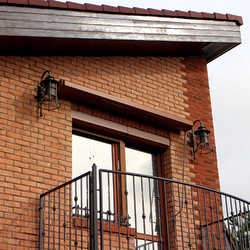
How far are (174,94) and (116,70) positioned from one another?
1.23 metres

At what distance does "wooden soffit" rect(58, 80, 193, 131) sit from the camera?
6570mm

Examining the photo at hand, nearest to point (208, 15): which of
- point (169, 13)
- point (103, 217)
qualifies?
point (169, 13)

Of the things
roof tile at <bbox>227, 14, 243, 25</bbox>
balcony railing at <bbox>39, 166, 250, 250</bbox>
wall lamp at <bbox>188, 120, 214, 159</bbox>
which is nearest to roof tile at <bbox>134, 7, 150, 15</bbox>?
roof tile at <bbox>227, 14, 243, 25</bbox>

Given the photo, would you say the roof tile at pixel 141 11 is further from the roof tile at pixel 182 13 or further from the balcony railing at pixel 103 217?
the balcony railing at pixel 103 217

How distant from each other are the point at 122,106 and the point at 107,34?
113 cm

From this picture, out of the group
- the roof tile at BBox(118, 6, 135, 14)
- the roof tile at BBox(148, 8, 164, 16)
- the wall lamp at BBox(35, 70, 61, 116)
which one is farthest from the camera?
the roof tile at BBox(148, 8, 164, 16)

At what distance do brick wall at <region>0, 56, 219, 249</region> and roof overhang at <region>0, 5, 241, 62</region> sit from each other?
0.17m

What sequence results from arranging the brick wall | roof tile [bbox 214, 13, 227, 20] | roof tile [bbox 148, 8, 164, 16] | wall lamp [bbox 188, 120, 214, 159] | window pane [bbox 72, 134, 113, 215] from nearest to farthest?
1. the brick wall
2. window pane [bbox 72, 134, 113, 215]
3. roof tile [bbox 148, 8, 164, 16]
4. wall lamp [bbox 188, 120, 214, 159]
5. roof tile [bbox 214, 13, 227, 20]

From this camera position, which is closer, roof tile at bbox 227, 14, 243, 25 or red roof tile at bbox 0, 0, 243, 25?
red roof tile at bbox 0, 0, 243, 25

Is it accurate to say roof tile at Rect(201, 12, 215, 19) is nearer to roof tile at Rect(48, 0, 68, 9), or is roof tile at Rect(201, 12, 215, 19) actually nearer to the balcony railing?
roof tile at Rect(48, 0, 68, 9)

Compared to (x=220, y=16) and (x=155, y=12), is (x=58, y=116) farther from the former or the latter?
(x=220, y=16)

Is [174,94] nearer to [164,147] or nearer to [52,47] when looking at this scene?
[164,147]

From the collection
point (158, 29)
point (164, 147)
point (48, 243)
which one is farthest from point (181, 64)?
point (48, 243)

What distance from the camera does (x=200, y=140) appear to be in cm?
781
